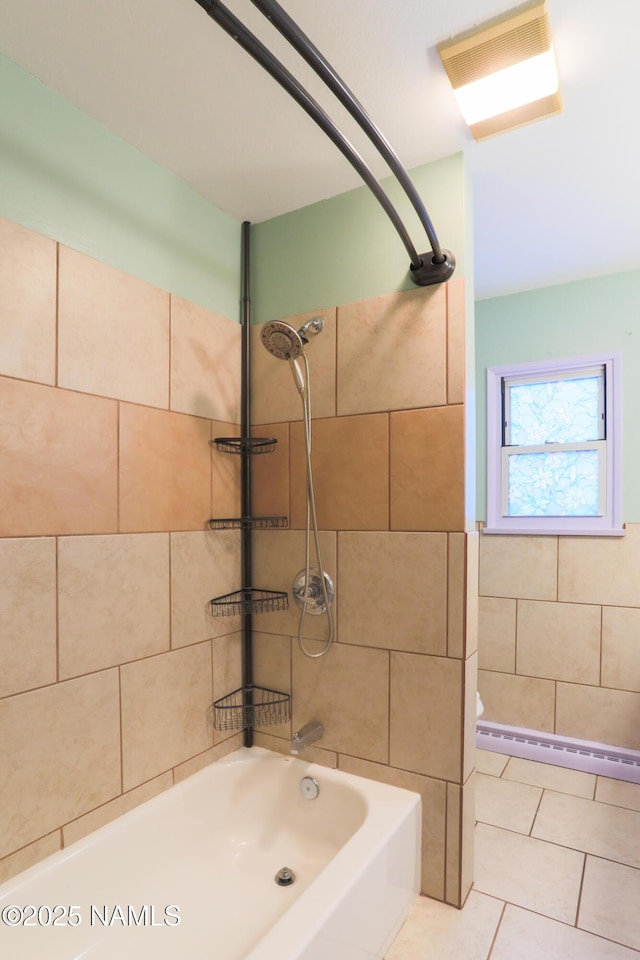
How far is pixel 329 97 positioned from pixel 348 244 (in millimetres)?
460

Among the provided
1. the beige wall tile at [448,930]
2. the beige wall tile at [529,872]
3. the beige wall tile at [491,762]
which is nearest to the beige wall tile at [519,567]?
the beige wall tile at [491,762]

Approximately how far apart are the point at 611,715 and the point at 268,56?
2866 millimetres

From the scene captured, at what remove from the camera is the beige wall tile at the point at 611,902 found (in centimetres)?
150

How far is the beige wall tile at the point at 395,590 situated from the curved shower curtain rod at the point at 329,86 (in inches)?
33.5

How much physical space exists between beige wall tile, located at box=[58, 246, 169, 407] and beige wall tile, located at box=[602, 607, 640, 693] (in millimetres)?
2278

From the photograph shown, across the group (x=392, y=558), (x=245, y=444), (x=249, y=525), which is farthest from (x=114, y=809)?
(x=245, y=444)

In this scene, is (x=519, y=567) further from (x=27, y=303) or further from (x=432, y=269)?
(x=27, y=303)

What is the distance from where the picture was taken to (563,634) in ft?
8.61

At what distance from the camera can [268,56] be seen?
0.93 meters

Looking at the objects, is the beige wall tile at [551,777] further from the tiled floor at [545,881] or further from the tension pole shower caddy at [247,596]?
the tension pole shower caddy at [247,596]

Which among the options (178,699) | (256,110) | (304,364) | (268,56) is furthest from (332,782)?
(256,110)

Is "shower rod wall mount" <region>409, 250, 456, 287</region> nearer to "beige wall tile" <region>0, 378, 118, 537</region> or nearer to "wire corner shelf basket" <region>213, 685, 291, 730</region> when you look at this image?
"beige wall tile" <region>0, 378, 118, 537</region>

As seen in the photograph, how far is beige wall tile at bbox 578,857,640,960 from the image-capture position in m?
1.50

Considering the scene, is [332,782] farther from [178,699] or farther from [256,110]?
[256,110]
